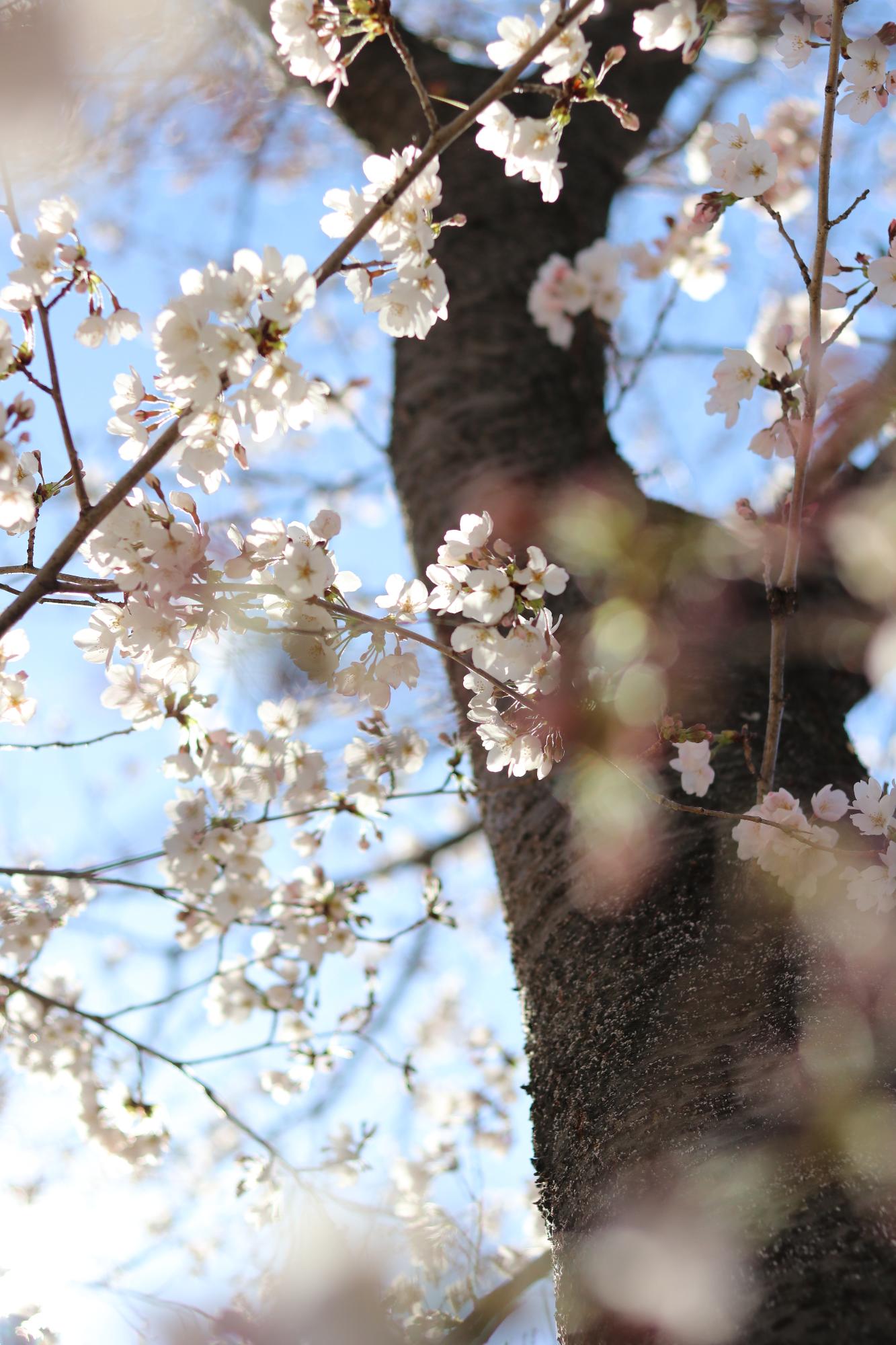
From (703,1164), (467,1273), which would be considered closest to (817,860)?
(703,1164)

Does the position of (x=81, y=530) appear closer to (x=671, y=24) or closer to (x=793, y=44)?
(x=671, y=24)

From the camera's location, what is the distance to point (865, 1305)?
61 cm

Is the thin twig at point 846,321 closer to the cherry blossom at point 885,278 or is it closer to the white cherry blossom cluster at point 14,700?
the cherry blossom at point 885,278

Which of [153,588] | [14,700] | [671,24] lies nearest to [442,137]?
[671,24]

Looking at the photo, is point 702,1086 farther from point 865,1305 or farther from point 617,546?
point 617,546

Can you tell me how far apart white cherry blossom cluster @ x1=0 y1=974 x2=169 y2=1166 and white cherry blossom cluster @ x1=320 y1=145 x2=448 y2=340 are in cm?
197

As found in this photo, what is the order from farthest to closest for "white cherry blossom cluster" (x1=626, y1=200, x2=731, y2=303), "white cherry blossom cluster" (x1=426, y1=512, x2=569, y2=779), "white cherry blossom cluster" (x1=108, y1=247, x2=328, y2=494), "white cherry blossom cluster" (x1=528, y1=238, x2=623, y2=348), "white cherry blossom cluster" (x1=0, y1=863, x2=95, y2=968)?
"white cherry blossom cluster" (x1=626, y1=200, x2=731, y2=303), "white cherry blossom cluster" (x1=528, y1=238, x2=623, y2=348), "white cherry blossom cluster" (x1=0, y1=863, x2=95, y2=968), "white cherry blossom cluster" (x1=426, y1=512, x2=569, y2=779), "white cherry blossom cluster" (x1=108, y1=247, x2=328, y2=494)

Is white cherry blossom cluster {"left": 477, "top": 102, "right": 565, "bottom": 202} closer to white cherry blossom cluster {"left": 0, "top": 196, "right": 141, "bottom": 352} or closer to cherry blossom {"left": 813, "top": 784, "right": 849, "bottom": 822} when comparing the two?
white cherry blossom cluster {"left": 0, "top": 196, "right": 141, "bottom": 352}

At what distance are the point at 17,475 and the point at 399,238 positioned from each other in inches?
18.4

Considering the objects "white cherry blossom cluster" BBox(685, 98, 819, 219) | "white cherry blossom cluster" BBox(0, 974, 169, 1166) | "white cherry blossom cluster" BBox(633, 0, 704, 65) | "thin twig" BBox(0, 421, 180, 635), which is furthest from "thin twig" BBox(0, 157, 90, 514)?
"white cherry blossom cluster" BBox(685, 98, 819, 219)

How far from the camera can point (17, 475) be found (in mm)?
950

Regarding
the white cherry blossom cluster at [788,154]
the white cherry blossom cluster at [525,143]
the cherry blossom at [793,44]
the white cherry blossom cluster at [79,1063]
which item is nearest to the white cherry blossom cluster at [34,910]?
the white cherry blossom cluster at [79,1063]

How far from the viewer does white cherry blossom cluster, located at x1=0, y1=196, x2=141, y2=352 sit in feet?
2.95

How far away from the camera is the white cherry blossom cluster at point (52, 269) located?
900 millimetres
